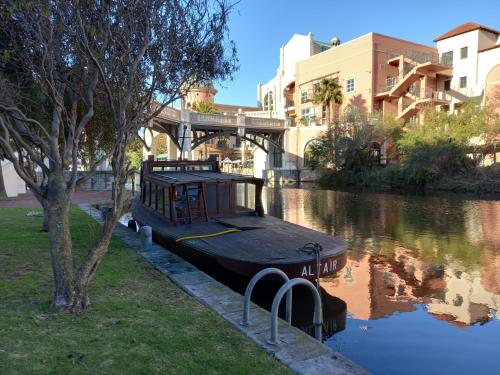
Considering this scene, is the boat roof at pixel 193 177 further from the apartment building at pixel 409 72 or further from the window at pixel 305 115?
the window at pixel 305 115

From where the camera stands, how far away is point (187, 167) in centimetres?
1524

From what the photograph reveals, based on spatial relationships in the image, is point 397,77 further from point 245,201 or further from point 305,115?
point 245,201

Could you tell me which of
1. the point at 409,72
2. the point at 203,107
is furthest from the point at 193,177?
the point at 203,107

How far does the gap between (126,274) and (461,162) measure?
36.6 m

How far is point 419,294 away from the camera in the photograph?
9469mm

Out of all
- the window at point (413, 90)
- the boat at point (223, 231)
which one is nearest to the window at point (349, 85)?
the window at point (413, 90)

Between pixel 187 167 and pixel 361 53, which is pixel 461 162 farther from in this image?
pixel 187 167

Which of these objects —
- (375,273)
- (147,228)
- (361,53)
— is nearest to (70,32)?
(147,228)

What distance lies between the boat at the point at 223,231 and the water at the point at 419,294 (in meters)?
1.01

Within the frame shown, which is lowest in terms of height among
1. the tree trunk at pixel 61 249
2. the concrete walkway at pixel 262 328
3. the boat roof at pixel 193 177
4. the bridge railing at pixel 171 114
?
the concrete walkway at pixel 262 328

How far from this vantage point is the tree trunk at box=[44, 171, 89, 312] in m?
5.72

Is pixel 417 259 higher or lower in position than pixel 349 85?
lower

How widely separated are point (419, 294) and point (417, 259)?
10.9 ft

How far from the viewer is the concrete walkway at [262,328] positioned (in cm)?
467
